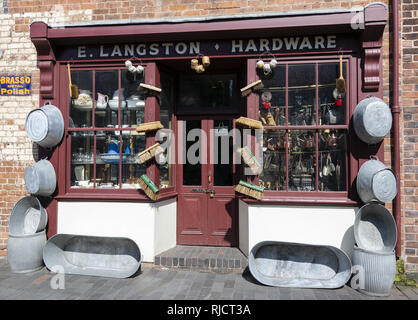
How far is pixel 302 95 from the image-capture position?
513 centimetres

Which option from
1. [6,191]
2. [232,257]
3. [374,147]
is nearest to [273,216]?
[232,257]

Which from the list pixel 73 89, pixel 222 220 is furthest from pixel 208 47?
pixel 222 220

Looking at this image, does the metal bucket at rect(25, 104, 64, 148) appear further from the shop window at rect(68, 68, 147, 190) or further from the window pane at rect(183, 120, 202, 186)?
the window pane at rect(183, 120, 202, 186)

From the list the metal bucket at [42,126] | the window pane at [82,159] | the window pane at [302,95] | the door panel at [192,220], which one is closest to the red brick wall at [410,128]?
the window pane at [302,95]

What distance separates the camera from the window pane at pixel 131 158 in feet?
17.9

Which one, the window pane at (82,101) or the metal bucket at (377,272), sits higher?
the window pane at (82,101)

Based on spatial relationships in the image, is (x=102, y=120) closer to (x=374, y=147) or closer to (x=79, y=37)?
(x=79, y=37)

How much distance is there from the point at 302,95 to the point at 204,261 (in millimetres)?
2975

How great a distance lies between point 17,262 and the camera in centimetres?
498

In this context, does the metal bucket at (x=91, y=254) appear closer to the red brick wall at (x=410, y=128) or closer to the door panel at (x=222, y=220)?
the door panel at (x=222, y=220)

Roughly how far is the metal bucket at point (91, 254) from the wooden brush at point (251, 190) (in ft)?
6.01

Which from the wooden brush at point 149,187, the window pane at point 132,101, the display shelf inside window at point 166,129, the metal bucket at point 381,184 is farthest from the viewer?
the display shelf inside window at point 166,129

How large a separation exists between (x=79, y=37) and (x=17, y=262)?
3606 millimetres
